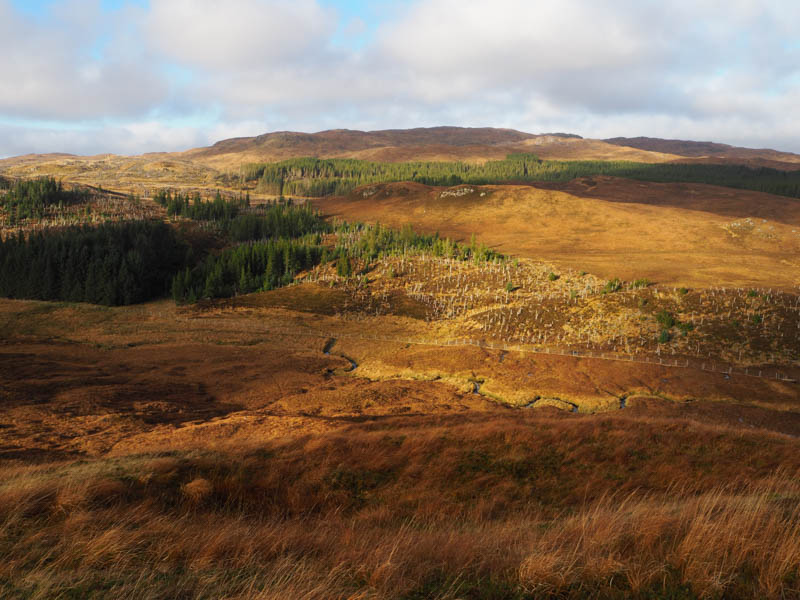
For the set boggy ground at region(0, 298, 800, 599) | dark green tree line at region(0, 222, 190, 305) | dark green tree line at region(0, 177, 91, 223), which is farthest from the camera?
dark green tree line at region(0, 177, 91, 223)

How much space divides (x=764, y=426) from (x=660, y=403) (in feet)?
20.1

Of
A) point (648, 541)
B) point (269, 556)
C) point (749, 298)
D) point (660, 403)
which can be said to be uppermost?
point (648, 541)

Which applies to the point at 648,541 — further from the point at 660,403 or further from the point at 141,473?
the point at 660,403

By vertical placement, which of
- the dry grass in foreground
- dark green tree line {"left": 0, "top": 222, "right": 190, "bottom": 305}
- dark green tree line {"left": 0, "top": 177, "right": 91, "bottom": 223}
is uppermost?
dark green tree line {"left": 0, "top": 177, "right": 91, "bottom": 223}

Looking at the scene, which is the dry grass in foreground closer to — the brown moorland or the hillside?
the hillside

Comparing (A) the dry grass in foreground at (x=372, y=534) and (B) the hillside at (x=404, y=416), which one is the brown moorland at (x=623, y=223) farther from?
(A) the dry grass in foreground at (x=372, y=534)

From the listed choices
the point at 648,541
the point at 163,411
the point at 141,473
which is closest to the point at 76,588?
the point at 648,541

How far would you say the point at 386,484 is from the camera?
13242 mm

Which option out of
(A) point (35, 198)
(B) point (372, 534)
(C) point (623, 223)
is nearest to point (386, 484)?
(B) point (372, 534)

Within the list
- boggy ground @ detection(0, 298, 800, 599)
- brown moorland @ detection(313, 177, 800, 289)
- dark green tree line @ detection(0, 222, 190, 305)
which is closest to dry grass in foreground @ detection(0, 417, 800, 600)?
boggy ground @ detection(0, 298, 800, 599)

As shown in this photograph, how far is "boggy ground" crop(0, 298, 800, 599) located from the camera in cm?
500

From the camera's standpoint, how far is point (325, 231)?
134 meters

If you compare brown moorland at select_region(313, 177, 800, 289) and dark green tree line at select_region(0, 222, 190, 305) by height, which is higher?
brown moorland at select_region(313, 177, 800, 289)

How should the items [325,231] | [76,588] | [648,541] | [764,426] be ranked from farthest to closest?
[325,231] → [764,426] → [648,541] → [76,588]
